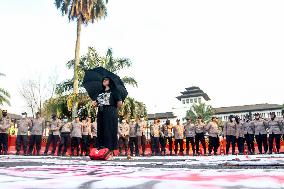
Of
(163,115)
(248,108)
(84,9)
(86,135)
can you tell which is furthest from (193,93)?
(86,135)

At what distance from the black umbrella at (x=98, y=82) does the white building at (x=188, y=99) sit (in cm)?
8020

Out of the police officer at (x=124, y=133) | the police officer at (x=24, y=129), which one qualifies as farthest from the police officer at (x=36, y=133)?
the police officer at (x=124, y=133)

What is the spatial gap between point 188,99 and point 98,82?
82.7m

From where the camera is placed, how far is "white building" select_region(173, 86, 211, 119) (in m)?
87.3

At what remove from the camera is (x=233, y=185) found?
257cm

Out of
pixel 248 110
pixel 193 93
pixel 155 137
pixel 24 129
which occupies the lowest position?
pixel 155 137

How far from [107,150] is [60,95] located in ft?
52.6

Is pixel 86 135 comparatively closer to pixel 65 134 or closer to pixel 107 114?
pixel 65 134

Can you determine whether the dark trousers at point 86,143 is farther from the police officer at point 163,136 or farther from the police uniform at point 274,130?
the police uniform at point 274,130

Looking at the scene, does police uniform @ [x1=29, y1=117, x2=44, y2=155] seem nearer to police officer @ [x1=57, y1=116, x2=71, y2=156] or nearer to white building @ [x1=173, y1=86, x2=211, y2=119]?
police officer @ [x1=57, y1=116, x2=71, y2=156]

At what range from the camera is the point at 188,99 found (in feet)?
292

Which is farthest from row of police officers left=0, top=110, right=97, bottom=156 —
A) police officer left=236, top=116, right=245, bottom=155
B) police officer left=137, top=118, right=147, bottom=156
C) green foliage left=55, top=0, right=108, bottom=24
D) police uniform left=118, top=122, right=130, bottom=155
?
green foliage left=55, top=0, right=108, bottom=24

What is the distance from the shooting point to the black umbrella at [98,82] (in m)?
7.09

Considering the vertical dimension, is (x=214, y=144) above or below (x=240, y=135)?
below
